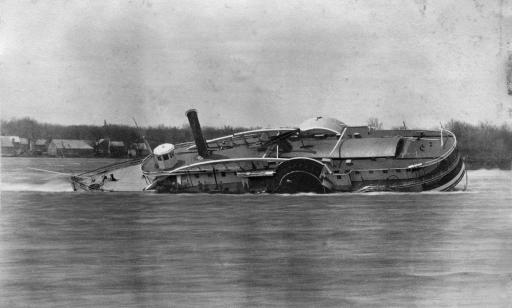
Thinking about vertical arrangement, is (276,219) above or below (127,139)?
below

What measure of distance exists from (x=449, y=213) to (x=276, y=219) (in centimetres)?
478

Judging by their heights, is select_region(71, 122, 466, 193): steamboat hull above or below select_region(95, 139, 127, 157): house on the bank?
below

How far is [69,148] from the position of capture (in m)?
27.3

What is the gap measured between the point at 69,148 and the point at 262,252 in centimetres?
1351

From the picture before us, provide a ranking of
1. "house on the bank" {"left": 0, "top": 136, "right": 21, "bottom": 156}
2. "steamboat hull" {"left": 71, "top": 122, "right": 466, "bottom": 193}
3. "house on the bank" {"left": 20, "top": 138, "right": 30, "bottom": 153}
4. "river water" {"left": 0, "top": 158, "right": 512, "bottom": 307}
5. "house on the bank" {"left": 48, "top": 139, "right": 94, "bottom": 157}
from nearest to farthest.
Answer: "river water" {"left": 0, "top": 158, "right": 512, "bottom": 307} → "house on the bank" {"left": 0, "top": 136, "right": 21, "bottom": 156} → "house on the bank" {"left": 20, "top": 138, "right": 30, "bottom": 153} → "steamboat hull" {"left": 71, "top": 122, "right": 466, "bottom": 193} → "house on the bank" {"left": 48, "top": 139, "right": 94, "bottom": 157}

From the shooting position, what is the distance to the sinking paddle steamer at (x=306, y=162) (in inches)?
995

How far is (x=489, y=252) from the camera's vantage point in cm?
1514

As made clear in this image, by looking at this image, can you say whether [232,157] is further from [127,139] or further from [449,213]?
[449,213]

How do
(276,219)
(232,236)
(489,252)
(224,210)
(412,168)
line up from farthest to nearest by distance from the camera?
(412,168) → (224,210) → (276,219) → (232,236) → (489,252)

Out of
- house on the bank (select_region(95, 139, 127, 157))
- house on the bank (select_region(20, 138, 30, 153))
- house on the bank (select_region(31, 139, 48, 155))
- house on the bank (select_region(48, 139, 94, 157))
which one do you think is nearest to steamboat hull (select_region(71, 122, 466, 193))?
house on the bank (select_region(95, 139, 127, 157))

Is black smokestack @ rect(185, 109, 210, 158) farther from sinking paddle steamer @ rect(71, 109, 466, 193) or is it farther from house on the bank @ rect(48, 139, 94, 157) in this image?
house on the bank @ rect(48, 139, 94, 157)

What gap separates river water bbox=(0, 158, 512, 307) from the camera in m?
12.6

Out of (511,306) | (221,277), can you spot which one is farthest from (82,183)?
(511,306)

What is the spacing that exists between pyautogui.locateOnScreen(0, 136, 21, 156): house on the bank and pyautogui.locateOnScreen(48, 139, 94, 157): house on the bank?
78.8 inches
